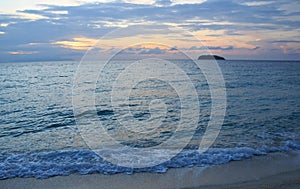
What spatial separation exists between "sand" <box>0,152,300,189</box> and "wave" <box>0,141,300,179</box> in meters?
0.32

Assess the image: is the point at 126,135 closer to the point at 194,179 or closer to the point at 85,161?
the point at 85,161

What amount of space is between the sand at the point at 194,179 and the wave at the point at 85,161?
318 millimetres

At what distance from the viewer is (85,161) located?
823 cm

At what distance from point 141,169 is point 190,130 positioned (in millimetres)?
4799

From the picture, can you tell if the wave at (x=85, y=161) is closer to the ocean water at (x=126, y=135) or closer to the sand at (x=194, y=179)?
the ocean water at (x=126, y=135)

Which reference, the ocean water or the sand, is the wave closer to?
the ocean water

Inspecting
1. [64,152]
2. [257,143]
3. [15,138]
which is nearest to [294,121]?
[257,143]

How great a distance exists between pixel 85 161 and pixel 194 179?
12.3 ft

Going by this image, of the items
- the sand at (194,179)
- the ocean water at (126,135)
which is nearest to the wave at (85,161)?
the ocean water at (126,135)

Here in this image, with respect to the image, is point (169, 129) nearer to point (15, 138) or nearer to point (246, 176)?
point (246, 176)

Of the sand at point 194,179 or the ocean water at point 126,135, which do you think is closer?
the sand at point 194,179

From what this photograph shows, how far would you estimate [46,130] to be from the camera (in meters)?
11.8

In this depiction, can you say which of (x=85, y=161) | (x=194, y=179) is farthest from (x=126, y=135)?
(x=194, y=179)

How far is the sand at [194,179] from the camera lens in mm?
6359
